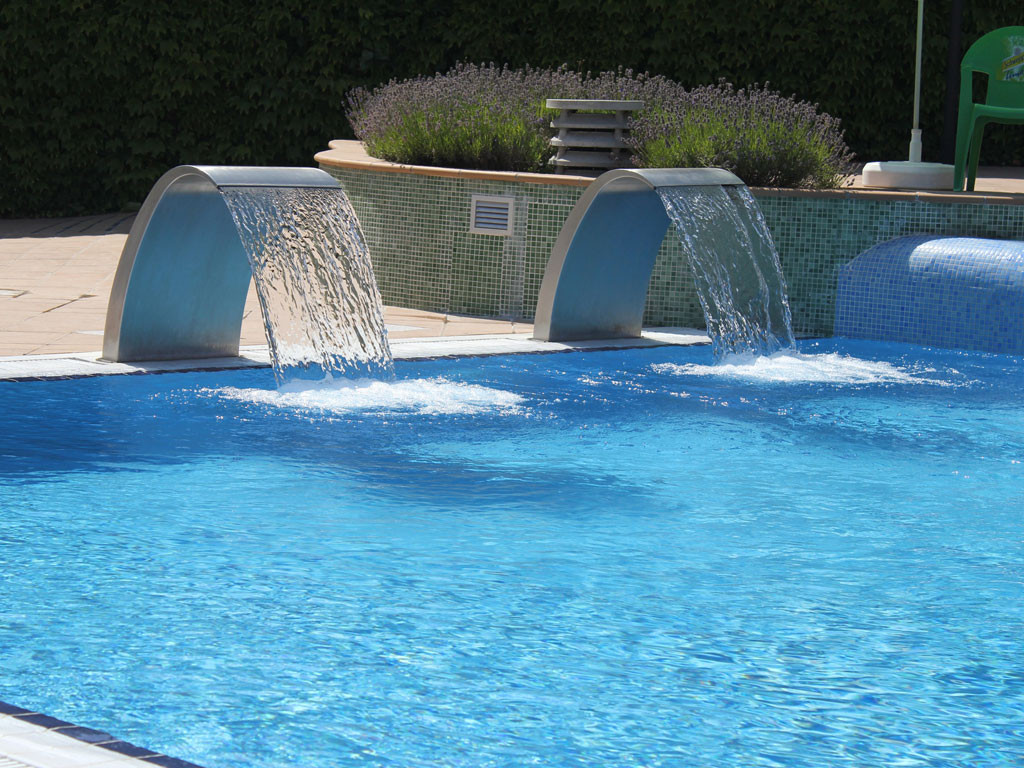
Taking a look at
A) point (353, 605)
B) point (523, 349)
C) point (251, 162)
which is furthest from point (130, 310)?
point (251, 162)

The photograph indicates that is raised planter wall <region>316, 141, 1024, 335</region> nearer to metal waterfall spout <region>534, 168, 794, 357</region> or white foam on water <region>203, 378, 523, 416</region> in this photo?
metal waterfall spout <region>534, 168, 794, 357</region>

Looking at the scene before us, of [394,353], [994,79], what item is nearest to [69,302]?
[394,353]

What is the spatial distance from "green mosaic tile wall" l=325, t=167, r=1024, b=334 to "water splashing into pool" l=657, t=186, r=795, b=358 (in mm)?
846

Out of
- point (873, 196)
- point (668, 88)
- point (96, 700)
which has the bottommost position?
point (96, 700)

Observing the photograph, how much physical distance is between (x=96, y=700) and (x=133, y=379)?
13.1 ft

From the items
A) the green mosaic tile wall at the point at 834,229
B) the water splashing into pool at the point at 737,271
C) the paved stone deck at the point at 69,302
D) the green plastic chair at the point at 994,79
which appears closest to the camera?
the paved stone deck at the point at 69,302

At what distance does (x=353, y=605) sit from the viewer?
4109mm

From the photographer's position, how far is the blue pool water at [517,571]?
3.29 meters

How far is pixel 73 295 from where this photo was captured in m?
9.73

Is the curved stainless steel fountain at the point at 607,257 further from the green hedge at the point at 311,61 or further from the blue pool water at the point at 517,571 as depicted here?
the green hedge at the point at 311,61

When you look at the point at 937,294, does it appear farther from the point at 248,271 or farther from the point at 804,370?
the point at 248,271

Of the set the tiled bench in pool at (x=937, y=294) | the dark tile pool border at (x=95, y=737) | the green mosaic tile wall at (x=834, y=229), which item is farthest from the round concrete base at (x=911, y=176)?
the dark tile pool border at (x=95, y=737)

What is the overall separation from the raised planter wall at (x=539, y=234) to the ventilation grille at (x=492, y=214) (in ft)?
0.14

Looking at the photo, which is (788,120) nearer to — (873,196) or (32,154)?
(873,196)
